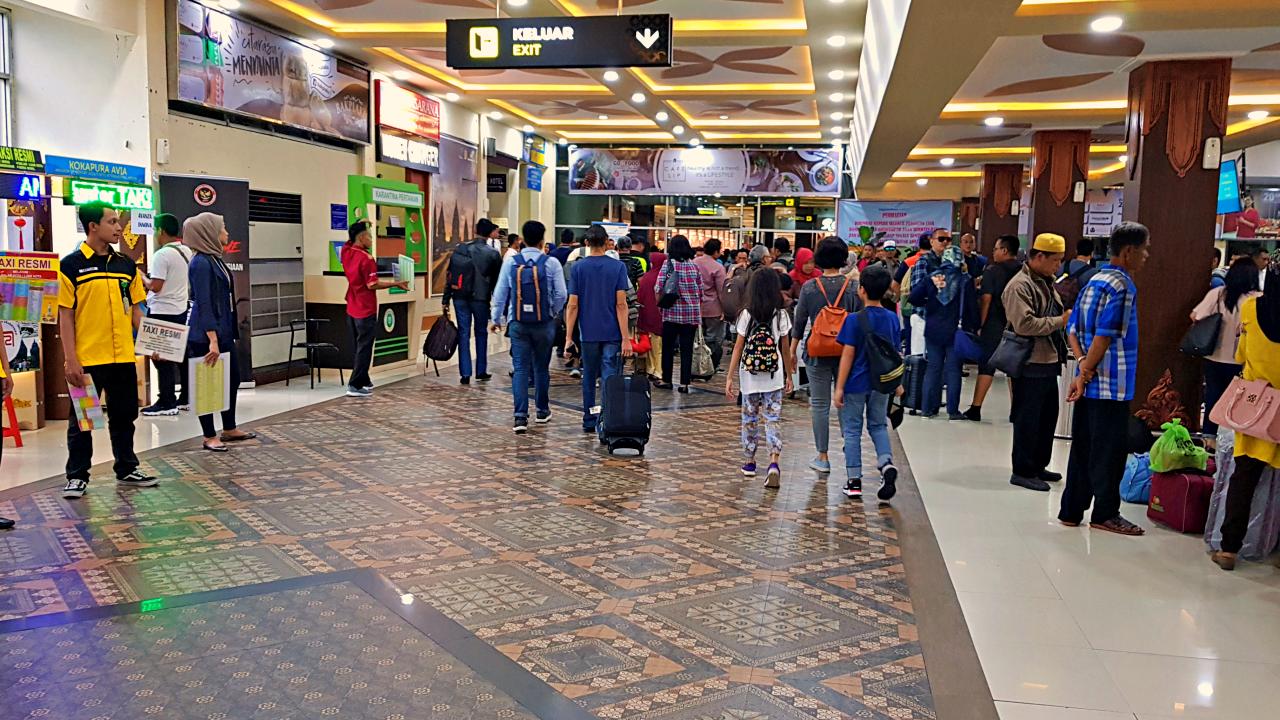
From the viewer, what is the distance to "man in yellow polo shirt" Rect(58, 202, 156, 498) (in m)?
5.41

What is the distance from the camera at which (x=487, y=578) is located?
14.4 feet

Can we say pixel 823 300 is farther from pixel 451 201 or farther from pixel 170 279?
pixel 451 201

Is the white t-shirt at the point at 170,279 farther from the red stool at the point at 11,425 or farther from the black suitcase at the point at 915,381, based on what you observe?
the black suitcase at the point at 915,381

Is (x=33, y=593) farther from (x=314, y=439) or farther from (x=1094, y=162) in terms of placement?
(x=1094, y=162)

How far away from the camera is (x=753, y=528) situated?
17.5ft

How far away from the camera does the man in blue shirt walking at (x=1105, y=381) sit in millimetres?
5043

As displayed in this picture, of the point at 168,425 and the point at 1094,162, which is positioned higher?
the point at 1094,162

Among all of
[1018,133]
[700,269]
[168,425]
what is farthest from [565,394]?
[1018,133]

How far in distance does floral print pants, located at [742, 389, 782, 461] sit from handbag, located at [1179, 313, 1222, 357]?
3.26m

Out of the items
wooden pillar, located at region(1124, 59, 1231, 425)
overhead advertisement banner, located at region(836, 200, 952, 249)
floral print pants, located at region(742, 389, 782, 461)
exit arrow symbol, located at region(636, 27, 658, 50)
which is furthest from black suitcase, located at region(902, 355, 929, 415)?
overhead advertisement banner, located at region(836, 200, 952, 249)

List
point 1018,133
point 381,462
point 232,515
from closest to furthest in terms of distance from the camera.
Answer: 1. point 232,515
2. point 381,462
3. point 1018,133

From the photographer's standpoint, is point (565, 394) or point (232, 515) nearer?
point (232, 515)

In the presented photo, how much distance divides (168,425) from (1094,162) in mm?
17043

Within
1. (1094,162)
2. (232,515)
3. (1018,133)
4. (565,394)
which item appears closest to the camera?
(232,515)
